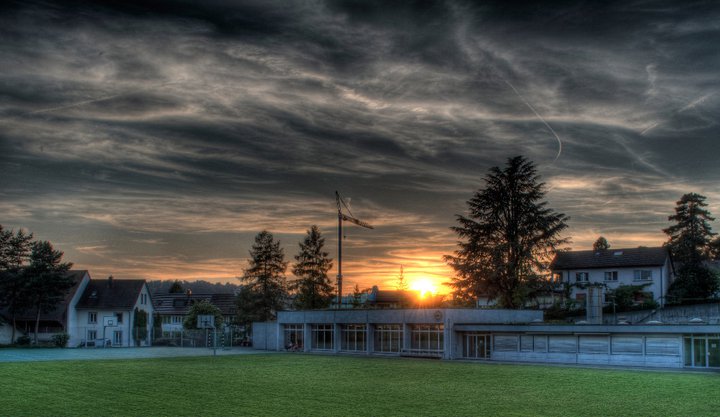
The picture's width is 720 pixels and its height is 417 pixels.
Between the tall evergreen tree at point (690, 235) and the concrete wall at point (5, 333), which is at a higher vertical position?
the tall evergreen tree at point (690, 235)

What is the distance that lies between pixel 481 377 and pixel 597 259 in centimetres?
5388

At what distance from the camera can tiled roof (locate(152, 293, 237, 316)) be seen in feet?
345

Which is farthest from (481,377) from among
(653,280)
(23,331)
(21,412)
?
(23,331)

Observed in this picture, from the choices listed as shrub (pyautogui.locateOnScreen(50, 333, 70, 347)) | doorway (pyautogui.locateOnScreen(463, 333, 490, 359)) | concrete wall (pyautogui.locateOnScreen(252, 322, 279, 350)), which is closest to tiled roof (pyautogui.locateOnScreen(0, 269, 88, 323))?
shrub (pyautogui.locateOnScreen(50, 333, 70, 347))

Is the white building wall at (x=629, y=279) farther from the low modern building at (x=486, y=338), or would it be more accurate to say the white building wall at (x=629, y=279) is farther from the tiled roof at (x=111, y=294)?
the tiled roof at (x=111, y=294)

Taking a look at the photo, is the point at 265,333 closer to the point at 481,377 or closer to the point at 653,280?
the point at 481,377

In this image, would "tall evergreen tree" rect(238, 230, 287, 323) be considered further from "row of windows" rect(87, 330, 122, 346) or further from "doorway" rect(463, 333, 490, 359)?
"doorway" rect(463, 333, 490, 359)

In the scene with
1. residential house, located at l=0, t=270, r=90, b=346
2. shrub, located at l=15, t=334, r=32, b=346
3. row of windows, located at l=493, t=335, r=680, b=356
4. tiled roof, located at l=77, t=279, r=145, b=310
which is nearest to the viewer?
row of windows, located at l=493, t=335, r=680, b=356

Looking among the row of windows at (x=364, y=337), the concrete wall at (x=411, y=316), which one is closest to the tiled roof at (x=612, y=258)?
the concrete wall at (x=411, y=316)

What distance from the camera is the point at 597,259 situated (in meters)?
85.2

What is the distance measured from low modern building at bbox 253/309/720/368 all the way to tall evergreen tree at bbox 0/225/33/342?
2734 cm

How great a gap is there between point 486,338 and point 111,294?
54.4 metres

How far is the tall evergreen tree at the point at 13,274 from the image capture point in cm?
7862

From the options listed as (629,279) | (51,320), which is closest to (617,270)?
(629,279)
